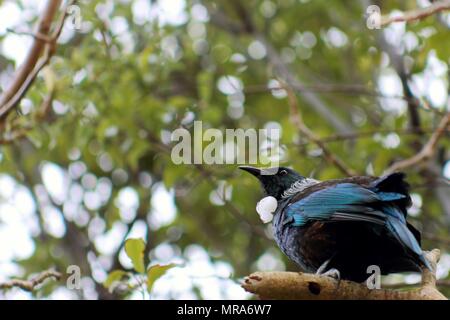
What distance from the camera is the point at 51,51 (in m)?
5.16

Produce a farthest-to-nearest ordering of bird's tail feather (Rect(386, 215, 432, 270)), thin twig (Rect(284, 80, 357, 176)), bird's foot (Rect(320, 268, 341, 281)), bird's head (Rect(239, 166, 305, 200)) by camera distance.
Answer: thin twig (Rect(284, 80, 357, 176)) → bird's head (Rect(239, 166, 305, 200)) → bird's foot (Rect(320, 268, 341, 281)) → bird's tail feather (Rect(386, 215, 432, 270))

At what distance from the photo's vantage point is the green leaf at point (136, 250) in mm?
4680

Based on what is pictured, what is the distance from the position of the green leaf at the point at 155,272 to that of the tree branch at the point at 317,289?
1316 millimetres

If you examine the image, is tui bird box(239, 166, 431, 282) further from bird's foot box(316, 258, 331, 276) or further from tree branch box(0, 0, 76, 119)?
tree branch box(0, 0, 76, 119)

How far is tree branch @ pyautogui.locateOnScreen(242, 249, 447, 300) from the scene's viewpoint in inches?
130

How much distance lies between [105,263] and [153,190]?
0.96 m

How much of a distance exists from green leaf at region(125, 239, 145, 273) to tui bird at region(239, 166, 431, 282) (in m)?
0.83

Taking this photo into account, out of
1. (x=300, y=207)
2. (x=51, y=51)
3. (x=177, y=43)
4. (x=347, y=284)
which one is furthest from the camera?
(x=177, y=43)

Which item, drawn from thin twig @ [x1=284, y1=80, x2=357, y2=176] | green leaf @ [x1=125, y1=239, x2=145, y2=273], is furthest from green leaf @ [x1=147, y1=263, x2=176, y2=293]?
thin twig @ [x1=284, y1=80, x2=357, y2=176]

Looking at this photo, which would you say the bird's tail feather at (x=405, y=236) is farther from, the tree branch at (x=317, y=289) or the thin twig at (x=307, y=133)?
the thin twig at (x=307, y=133)

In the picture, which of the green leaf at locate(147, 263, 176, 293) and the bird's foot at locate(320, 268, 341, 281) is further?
the green leaf at locate(147, 263, 176, 293)

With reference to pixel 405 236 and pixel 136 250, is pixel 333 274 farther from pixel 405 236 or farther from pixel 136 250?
pixel 136 250
